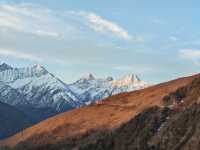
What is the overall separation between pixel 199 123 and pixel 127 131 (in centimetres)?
3612

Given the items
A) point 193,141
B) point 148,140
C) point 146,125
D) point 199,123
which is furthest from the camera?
point 146,125

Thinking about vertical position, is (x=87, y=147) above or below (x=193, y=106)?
below

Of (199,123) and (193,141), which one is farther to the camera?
(199,123)

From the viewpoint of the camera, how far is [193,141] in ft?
514

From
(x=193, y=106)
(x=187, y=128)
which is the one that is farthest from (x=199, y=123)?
(x=193, y=106)

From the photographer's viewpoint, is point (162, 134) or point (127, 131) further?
point (127, 131)

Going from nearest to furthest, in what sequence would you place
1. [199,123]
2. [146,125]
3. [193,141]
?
1. [193,141]
2. [199,123]
3. [146,125]

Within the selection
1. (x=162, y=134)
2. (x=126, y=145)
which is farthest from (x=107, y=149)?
(x=162, y=134)

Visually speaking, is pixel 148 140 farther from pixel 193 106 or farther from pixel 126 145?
pixel 193 106

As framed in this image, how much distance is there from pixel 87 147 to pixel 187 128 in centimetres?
4136

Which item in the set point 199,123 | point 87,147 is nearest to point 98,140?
point 87,147

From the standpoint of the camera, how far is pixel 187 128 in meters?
171

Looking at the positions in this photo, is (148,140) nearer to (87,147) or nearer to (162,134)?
(162,134)

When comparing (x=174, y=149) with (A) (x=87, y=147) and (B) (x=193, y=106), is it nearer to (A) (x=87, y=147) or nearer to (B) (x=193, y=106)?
(B) (x=193, y=106)
